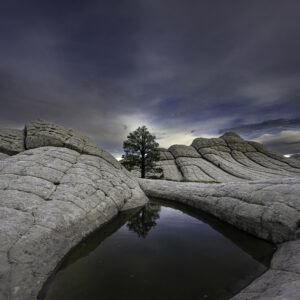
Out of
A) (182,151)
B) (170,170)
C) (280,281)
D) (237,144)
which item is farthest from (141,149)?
(237,144)

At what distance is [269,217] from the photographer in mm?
6836

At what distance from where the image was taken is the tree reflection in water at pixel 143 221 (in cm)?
852

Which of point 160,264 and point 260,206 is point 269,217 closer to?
point 260,206

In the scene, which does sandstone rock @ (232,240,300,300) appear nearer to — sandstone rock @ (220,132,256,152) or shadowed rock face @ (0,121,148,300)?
shadowed rock face @ (0,121,148,300)

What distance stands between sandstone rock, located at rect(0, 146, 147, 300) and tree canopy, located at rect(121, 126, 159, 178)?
14452 mm

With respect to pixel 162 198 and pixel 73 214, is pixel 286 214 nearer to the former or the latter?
pixel 73 214

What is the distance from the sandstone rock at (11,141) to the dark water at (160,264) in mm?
12899

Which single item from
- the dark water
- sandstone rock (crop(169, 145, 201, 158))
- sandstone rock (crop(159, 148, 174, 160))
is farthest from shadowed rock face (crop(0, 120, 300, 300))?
sandstone rock (crop(169, 145, 201, 158))

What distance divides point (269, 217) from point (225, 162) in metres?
34.2

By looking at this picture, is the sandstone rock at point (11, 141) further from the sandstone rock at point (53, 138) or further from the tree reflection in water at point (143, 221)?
the tree reflection in water at point (143, 221)

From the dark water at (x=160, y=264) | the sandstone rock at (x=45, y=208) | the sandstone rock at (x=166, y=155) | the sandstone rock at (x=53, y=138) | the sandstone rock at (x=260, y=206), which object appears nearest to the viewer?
the dark water at (x=160, y=264)

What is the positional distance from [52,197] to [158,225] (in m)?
6.09

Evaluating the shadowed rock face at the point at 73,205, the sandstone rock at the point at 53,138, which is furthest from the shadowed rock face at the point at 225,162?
the sandstone rock at the point at 53,138

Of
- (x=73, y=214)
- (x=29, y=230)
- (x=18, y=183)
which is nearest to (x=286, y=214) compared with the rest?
(x=73, y=214)
